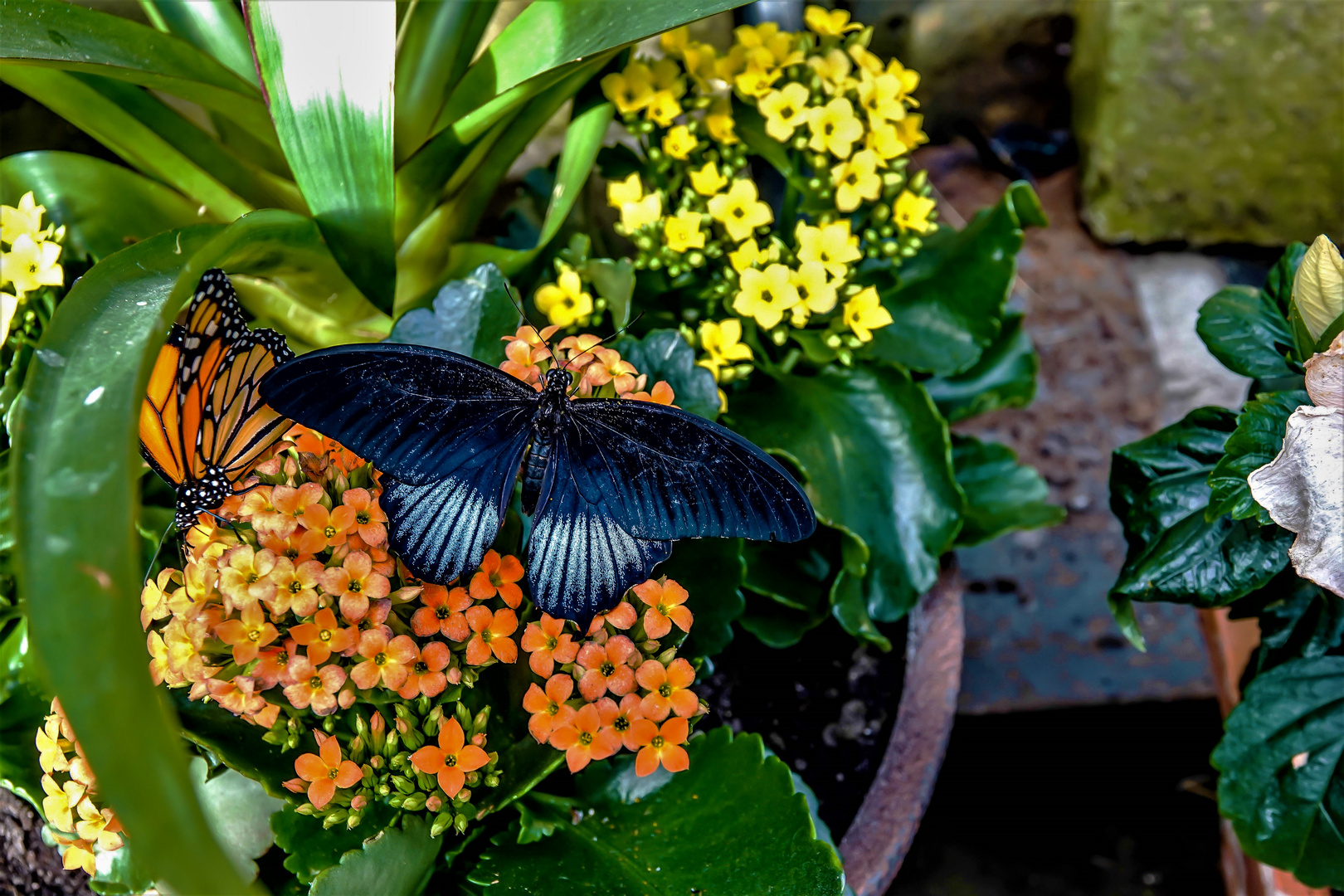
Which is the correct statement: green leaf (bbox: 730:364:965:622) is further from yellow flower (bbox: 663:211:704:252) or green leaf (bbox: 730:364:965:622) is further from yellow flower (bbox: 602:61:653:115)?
yellow flower (bbox: 602:61:653:115)

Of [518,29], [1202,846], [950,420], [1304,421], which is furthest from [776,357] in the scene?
[1202,846]

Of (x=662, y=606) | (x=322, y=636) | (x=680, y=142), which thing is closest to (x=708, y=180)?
(x=680, y=142)

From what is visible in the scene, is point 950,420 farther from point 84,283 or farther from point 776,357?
point 84,283

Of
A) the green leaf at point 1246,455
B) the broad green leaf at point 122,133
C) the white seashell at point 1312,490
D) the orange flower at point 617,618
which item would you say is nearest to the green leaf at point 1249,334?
the green leaf at point 1246,455

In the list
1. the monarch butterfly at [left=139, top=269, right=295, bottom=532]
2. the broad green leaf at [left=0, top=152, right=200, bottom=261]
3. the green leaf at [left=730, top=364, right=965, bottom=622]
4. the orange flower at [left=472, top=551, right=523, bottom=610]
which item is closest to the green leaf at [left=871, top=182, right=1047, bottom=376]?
the green leaf at [left=730, top=364, right=965, bottom=622]

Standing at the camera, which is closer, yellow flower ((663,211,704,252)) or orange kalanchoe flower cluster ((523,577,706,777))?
orange kalanchoe flower cluster ((523,577,706,777))

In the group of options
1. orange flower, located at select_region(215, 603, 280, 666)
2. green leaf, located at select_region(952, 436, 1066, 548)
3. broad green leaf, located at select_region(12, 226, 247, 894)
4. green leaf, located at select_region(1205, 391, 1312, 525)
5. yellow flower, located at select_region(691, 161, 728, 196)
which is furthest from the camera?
green leaf, located at select_region(952, 436, 1066, 548)

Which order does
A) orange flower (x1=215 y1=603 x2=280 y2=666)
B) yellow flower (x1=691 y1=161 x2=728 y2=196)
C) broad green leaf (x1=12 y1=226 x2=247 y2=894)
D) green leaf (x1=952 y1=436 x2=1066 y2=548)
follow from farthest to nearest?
green leaf (x1=952 y1=436 x2=1066 y2=548) → yellow flower (x1=691 y1=161 x2=728 y2=196) → orange flower (x1=215 y1=603 x2=280 y2=666) → broad green leaf (x1=12 y1=226 x2=247 y2=894)

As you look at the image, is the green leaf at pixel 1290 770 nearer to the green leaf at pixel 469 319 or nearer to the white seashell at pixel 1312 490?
the white seashell at pixel 1312 490
